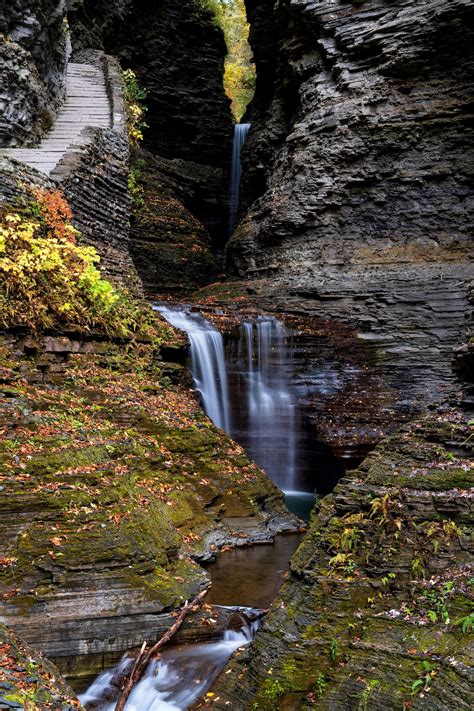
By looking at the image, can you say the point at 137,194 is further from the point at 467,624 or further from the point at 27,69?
the point at 467,624

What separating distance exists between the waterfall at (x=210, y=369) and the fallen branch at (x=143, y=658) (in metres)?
7.29

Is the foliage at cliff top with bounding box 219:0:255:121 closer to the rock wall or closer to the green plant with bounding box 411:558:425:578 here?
the rock wall

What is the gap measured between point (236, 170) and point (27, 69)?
14110mm

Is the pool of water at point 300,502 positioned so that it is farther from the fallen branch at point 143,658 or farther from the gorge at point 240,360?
the fallen branch at point 143,658

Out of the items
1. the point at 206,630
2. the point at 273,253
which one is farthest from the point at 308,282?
the point at 206,630

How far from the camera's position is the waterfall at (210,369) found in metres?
13.5

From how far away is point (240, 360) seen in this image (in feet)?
47.2

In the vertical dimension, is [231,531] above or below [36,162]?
below

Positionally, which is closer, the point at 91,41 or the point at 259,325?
the point at 259,325

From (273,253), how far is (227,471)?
10157mm

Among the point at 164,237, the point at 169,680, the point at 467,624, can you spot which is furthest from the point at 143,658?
the point at 164,237

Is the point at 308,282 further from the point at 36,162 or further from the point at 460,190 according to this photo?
the point at 36,162

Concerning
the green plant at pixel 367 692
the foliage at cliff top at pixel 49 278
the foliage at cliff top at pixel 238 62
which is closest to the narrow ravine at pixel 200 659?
the green plant at pixel 367 692

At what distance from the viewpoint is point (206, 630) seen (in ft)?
20.3
